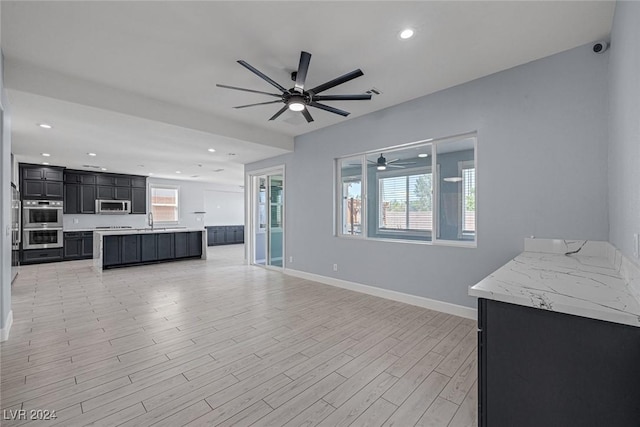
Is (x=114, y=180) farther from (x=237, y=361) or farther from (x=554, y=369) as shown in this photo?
(x=554, y=369)

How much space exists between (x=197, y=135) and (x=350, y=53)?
9.80 feet

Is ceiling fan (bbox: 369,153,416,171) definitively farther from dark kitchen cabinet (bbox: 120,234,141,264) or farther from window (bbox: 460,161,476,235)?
dark kitchen cabinet (bbox: 120,234,141,264)

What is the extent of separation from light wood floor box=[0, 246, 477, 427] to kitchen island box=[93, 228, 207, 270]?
2213 mm

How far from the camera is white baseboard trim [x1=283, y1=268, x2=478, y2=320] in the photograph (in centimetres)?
345

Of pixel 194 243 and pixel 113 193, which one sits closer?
pixel 194 243

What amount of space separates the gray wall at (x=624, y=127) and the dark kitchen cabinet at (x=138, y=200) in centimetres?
1086

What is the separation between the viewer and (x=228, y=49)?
2.73m

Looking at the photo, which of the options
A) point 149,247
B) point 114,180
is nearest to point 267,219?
point 149,247

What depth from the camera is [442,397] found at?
1985 mm

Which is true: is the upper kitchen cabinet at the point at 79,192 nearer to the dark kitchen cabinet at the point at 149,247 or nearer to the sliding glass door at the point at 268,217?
the dark kitchen cabinet at the point at 149,247

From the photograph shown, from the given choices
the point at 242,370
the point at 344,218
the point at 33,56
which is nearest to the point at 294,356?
the point at 242,370

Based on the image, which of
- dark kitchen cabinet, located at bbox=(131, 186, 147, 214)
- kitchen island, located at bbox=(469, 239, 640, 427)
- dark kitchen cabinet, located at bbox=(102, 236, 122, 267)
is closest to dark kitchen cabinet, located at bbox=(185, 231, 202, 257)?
dark kitchen cabinet, located at bbox=(102, 236, 122, 267)

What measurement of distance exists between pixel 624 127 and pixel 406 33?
1.73 meters

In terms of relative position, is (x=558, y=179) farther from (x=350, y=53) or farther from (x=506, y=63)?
(x=350, y=53)
